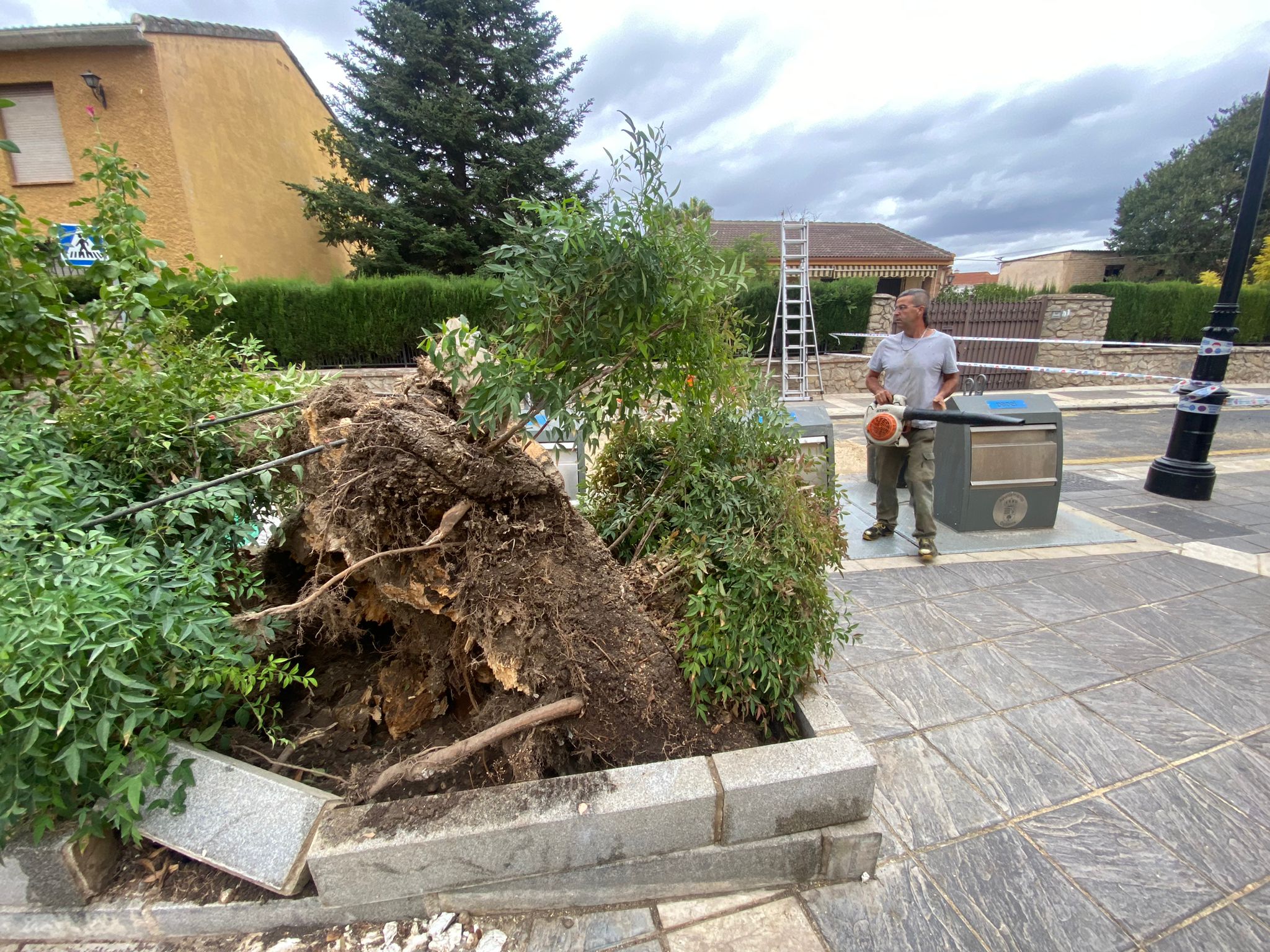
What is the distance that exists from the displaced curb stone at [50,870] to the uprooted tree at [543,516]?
698 millimetres

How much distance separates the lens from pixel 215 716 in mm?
1908

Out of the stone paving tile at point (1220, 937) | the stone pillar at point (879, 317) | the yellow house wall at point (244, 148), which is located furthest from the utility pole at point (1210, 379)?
the yellow house wall at point (244, 148)

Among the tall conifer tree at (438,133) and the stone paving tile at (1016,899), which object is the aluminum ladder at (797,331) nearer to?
the tall conifer tree at (438,133)

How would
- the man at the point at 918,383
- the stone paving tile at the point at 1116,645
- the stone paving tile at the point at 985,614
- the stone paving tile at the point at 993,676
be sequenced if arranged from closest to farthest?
1. the stone paving tile at the point at 993,676
2. the stone paving tile at the point at 1116,645
3. the stone paving tile at the point at 985,614
4. the man at the point at 918,383

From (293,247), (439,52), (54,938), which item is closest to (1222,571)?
(54,938)

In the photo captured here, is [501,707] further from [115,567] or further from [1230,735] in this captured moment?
[1230,735]

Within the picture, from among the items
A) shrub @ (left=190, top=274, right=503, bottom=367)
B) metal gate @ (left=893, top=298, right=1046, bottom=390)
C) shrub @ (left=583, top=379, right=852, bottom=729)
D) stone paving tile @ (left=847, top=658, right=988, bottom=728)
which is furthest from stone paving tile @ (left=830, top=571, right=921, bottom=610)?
metal gate @ (left=893, top=298, right=1046, bottom=390)

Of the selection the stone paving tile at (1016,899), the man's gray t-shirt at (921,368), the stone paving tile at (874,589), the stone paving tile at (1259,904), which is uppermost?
the man's gray t-shirt at (921,368)

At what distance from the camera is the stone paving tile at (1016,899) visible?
1634mm

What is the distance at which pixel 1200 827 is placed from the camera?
198 centimetres

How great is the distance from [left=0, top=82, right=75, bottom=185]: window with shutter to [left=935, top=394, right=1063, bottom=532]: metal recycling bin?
15.2 meters

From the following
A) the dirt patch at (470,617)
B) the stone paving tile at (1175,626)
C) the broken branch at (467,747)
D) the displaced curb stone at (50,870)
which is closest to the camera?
the displaced curb stone at (50,870)

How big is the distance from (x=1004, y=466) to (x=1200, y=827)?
120 inches

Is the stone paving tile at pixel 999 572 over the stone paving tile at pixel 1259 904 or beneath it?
over
